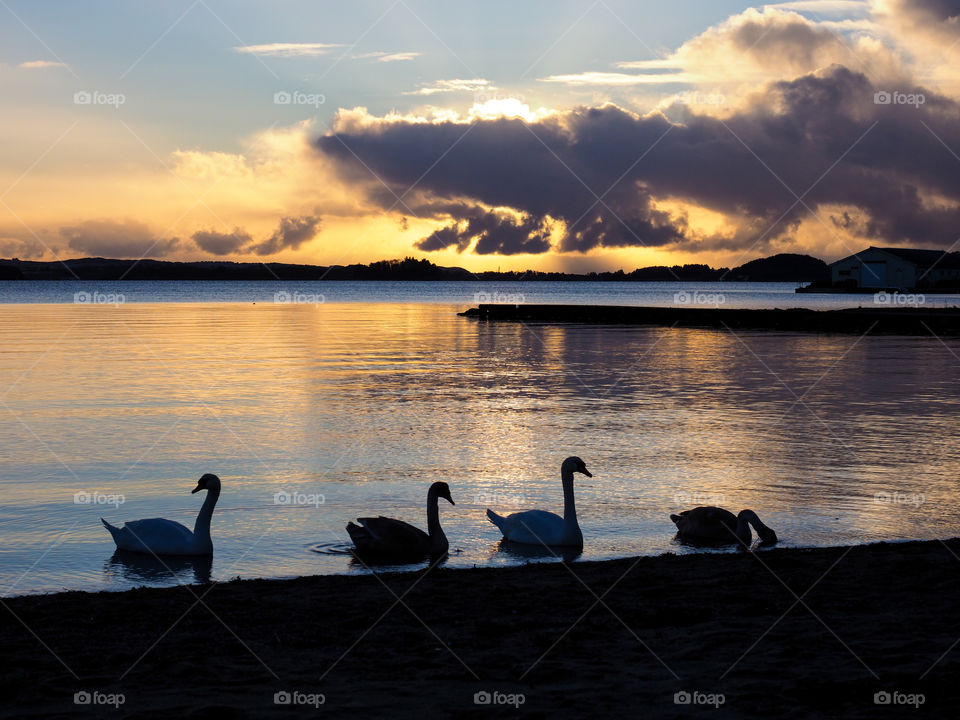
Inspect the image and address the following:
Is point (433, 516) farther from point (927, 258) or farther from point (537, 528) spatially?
point (927, 258)

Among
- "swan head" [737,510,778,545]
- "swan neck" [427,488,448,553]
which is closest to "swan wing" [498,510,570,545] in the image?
"swan neck" [427,488,448,553]

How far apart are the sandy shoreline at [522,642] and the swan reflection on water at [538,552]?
37.8 inches

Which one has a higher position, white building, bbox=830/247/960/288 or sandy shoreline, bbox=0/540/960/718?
white building, bbox=830/247/960/288

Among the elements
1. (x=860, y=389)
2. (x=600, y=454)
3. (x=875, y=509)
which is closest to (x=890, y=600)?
(x=875, y=509)

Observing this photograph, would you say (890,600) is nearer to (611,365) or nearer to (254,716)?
(254,716)

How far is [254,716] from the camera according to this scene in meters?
6.55

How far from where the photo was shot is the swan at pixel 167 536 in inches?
458

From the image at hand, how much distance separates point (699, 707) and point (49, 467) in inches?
534

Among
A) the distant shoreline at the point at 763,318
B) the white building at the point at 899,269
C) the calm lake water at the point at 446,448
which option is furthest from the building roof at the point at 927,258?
the calm lake water at the point at 446,448

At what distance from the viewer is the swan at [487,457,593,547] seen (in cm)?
1206

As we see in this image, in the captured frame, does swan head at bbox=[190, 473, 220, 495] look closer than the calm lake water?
Yes

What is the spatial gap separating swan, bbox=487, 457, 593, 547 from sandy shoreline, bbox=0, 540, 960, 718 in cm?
120

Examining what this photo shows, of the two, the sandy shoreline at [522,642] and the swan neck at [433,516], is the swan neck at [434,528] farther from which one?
the sandy shoreline at [522,642]

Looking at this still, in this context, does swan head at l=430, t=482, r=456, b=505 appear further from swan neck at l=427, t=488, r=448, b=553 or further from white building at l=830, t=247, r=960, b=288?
white building at l=830, t=247, r=960, b=288
